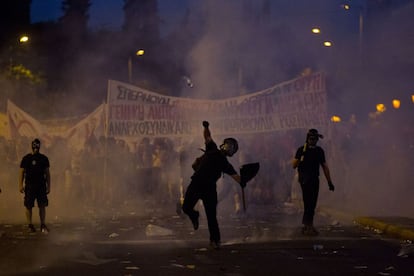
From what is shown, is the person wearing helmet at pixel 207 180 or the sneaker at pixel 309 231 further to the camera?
the sneaker at pixel 309 231

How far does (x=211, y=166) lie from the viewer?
1050 cm

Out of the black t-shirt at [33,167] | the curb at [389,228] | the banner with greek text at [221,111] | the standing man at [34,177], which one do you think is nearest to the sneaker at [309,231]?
the curb at [389,228]

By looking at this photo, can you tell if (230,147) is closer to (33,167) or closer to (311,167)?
(311,167)

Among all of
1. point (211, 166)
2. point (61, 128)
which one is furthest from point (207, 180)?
point (61, 128)

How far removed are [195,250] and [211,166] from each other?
1.11m

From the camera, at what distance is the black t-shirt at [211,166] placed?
1050 centimetres

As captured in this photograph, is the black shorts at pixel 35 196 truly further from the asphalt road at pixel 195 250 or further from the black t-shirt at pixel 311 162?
the black t-shirt at pixel 311 162

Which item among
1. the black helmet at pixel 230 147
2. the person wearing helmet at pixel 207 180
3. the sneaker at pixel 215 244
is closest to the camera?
the sneaker at pixel 215 244

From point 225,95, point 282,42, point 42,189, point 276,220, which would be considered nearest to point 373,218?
point 276,220

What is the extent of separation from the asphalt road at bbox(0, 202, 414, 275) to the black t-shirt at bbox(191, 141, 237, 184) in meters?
0.87

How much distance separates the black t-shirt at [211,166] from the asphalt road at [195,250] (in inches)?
34.2

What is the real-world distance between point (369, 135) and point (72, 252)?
18598mm

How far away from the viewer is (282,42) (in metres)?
24.3

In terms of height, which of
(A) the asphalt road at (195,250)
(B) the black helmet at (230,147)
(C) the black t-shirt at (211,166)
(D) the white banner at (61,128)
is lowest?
(A) the asphalt road at (195,250)
